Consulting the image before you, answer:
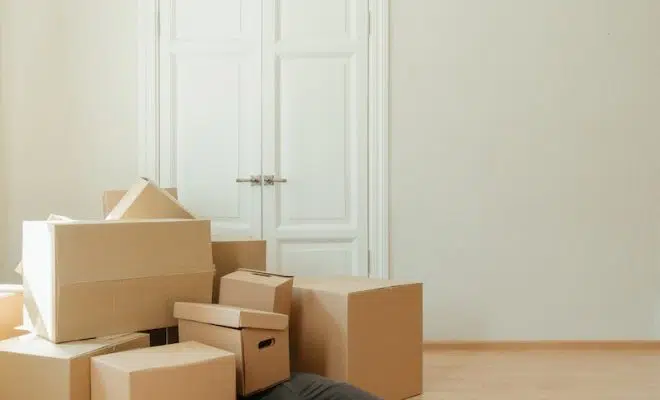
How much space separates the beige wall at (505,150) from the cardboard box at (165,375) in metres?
1.83

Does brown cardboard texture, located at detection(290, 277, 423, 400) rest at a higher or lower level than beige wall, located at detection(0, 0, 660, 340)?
lower

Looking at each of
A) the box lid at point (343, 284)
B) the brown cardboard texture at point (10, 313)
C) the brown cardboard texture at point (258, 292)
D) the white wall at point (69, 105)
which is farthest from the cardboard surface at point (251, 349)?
the white wall at point (69, 105)

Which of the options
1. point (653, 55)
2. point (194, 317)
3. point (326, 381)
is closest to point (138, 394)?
point (194, 317)

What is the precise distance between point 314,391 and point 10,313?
121 cm

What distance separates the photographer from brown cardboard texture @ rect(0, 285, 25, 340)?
2797mm

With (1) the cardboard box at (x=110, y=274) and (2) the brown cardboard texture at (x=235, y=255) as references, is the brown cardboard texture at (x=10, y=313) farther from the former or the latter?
(2) the brown cardboard texture at (x=235, y=255)

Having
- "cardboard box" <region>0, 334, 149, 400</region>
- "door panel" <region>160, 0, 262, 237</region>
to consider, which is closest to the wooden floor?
"door panel" <region>160, 0, 262, 237</region>

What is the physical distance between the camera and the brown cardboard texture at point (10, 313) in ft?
9.18

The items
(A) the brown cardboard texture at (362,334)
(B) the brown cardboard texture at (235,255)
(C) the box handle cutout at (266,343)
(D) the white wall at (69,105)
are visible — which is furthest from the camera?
(D) the white wall at (69,105)

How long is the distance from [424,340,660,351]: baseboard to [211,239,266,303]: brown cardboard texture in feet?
4.21

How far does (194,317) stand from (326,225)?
1.54 m

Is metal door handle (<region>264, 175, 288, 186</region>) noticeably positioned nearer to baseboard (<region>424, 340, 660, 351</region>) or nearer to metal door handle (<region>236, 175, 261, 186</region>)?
metal door handle (<region>236, 175, 261, 186</region>)

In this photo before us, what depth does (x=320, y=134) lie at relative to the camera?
13.1 ft

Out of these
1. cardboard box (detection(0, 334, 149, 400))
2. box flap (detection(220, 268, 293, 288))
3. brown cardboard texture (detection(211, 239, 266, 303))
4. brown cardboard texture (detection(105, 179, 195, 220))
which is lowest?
cardboard box (detection(0, 334, 149, 400))
